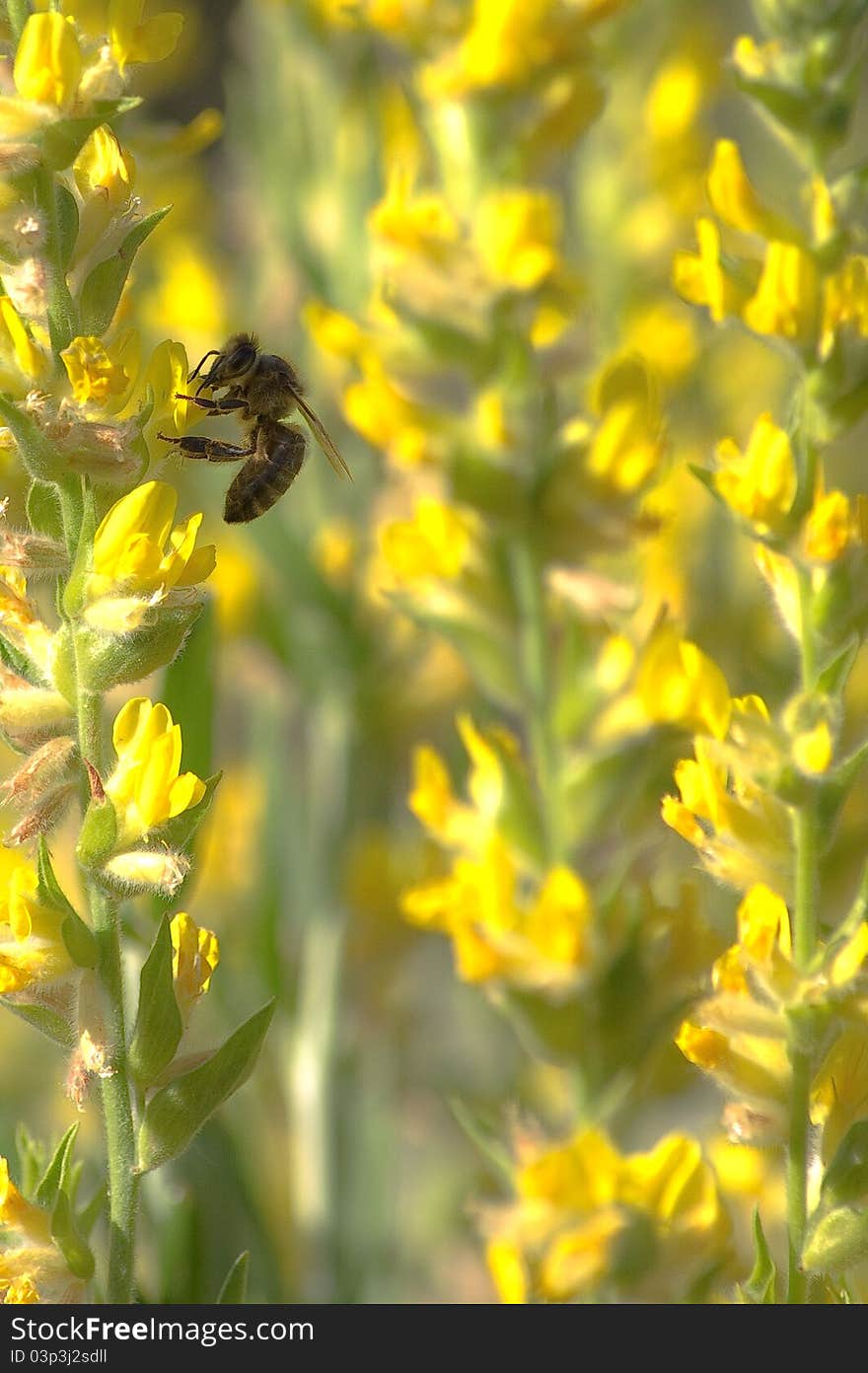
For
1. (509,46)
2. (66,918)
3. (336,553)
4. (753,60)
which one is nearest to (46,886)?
(66,918)

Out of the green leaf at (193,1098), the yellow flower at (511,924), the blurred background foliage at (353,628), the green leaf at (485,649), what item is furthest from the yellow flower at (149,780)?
the blurred background foliage at (353,628)

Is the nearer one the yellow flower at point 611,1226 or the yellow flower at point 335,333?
the yellow flower at point 611,1226

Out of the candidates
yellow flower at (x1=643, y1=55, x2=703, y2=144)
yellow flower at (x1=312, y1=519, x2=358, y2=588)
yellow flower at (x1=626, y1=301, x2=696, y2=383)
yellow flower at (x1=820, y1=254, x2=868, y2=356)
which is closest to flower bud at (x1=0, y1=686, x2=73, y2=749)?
yellow flower at (x1=820, y1=254, x2=868, y2=356)

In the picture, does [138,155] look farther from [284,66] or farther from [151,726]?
[284,66]

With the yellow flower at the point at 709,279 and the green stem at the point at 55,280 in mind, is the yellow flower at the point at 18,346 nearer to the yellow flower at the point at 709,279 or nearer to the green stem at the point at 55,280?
the green stem at the point at 55,280

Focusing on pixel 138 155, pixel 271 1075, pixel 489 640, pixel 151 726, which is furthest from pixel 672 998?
pixel 271 1075

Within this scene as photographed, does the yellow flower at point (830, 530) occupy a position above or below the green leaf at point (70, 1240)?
above
